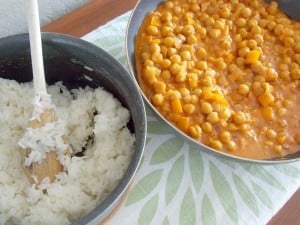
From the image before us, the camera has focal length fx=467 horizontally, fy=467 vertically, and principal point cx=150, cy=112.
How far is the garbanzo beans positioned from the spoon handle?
0.79ft

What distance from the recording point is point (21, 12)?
1.08 m

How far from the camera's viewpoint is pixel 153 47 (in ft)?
3.30

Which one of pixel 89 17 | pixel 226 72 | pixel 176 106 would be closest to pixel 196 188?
pixel 176 106

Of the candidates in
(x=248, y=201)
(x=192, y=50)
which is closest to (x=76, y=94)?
(x=192, y=50)

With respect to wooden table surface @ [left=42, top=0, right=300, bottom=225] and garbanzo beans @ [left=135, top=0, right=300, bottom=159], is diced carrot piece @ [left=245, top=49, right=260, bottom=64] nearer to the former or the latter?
garbanzo beans @ [left=135, top=0, right=300, bottom=159]

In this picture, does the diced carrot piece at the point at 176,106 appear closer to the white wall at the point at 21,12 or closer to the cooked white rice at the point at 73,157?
the cooked white rice at the point at 73,157

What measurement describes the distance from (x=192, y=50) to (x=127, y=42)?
14 centimetres

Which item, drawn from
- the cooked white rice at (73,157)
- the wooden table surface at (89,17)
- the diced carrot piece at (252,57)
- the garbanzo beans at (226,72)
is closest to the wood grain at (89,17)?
the wooden table surface at (89,17)

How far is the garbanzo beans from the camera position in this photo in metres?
0.93

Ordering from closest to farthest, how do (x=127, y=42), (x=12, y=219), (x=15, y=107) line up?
(x=12, y=219) < (x=15, y=107) < (x=127, y=42)

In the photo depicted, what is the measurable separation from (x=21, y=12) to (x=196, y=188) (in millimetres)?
572

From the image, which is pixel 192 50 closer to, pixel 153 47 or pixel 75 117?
pixel 153 47

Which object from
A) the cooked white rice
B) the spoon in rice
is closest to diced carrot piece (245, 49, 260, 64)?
the cooked white rice

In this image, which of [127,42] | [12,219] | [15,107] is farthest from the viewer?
[127,42]
